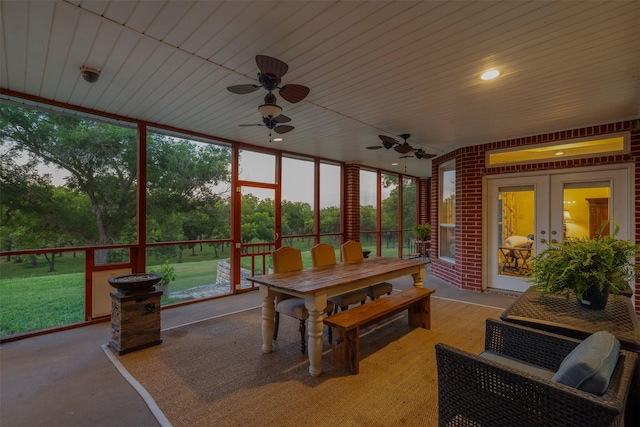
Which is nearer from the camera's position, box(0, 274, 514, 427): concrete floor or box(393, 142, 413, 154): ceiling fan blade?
box(0, 274, 514, 427): concrete floor

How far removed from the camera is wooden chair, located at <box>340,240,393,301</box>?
150 inches

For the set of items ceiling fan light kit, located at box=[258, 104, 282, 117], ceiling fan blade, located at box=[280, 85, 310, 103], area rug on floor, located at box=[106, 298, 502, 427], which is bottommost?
area rug on floor, located at box=[106, 298, 502, 427]

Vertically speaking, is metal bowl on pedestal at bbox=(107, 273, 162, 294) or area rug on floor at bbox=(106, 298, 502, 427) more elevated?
metal bowl on pedestal at bbox=(107, 273, 162, 294)

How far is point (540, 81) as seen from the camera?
2.80m

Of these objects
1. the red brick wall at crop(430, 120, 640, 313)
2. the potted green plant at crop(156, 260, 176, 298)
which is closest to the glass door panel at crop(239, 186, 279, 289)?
the potted green plant at crop(156, 260, 176, 298)

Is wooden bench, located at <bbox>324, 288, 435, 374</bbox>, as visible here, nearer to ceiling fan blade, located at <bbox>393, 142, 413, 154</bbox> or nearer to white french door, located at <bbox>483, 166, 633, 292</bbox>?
ceiling fan blade, located at <bbox>393, 142, 413, 154</bbox>

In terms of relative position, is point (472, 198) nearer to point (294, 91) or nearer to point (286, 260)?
point (286, 260)

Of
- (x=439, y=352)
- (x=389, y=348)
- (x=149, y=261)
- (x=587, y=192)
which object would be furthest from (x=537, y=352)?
(x=149, y=261)

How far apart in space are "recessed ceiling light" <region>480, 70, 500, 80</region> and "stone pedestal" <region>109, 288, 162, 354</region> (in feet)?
12.5

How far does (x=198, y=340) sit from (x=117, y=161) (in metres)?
2.63

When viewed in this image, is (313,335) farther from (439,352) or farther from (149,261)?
(149,261)

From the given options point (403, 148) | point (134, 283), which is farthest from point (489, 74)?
point (134, 283)

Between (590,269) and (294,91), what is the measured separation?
251 cm

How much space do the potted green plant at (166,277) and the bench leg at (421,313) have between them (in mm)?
3437
